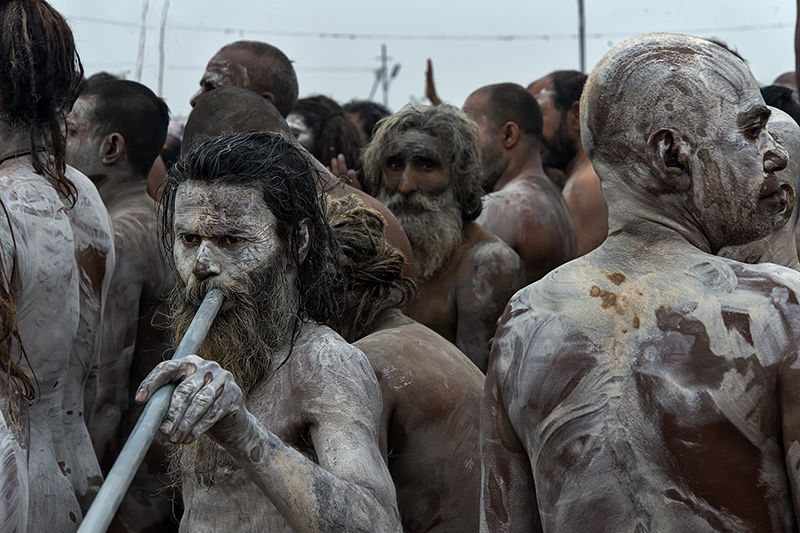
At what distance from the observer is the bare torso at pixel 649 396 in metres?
1.69

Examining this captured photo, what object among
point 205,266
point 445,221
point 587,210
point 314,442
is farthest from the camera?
point 587,210

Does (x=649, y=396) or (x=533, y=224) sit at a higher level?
(x=649, y=396)

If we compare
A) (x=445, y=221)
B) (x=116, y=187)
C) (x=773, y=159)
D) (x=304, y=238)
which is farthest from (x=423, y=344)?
(x=116, y=187)

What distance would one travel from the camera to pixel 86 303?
2.94 m

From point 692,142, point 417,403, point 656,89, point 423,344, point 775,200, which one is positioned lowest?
point 417,403

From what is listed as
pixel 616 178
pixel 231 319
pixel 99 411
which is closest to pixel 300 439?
pixel 231 319

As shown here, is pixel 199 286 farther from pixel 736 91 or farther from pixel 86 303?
pixel 736 91

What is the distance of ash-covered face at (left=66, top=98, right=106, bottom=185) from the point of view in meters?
4.40

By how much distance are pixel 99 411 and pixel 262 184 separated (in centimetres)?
194

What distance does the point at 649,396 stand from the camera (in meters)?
1.78

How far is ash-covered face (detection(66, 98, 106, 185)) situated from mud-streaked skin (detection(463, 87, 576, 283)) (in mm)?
2104

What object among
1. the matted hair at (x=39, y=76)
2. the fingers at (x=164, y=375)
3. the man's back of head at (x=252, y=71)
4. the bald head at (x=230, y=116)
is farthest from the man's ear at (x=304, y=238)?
the man's back of head at (x=252, y=71)

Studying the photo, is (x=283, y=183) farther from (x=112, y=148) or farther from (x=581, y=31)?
(x=581, y=31)

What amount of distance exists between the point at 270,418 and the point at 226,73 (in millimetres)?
3563
